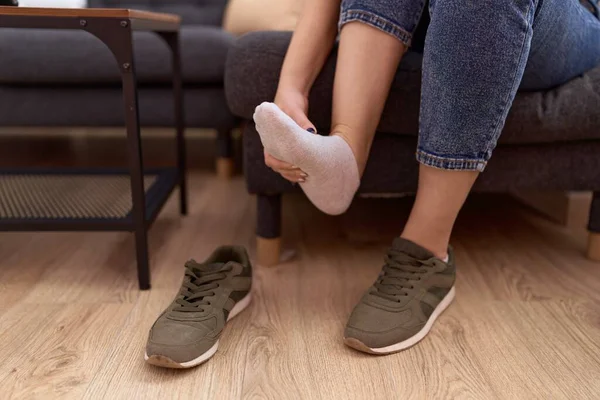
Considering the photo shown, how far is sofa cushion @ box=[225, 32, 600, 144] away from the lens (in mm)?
829

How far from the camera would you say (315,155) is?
0.67 metres

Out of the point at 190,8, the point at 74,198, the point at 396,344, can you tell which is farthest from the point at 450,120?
the point at 190,8

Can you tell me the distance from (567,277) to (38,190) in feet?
3.39

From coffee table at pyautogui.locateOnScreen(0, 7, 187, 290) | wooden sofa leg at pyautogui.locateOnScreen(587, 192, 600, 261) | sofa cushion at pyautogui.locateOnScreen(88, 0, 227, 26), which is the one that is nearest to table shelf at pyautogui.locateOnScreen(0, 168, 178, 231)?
coffee table at pyautogui.locateOnScreen(0, 7, 187, 290)

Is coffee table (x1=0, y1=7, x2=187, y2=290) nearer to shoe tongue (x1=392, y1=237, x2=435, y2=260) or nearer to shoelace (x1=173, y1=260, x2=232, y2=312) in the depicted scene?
shoelace (x1=173, y1=260, x2=232, y2=312)

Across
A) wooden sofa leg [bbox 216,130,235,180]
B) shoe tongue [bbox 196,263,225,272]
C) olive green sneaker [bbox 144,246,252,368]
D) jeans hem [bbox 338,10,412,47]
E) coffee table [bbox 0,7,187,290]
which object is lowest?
wooden sofa leg [bbox 216,130,235,180]

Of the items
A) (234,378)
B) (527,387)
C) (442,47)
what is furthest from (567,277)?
(234,378)

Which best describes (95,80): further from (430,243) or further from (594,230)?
(594,230)

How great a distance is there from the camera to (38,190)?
110 centimetres

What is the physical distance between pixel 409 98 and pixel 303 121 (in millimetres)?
192

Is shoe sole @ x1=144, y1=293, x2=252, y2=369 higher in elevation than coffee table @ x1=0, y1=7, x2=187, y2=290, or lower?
lower

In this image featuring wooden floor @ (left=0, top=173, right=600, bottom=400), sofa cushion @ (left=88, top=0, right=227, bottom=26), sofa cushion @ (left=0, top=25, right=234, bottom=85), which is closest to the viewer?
wooden floor @ (left=0, top=173, right=600, bottom=400)

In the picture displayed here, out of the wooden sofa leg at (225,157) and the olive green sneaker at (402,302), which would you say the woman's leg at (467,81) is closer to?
the olive green sneaker at (402,302)

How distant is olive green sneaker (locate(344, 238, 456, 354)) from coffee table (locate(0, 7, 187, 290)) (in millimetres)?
370
